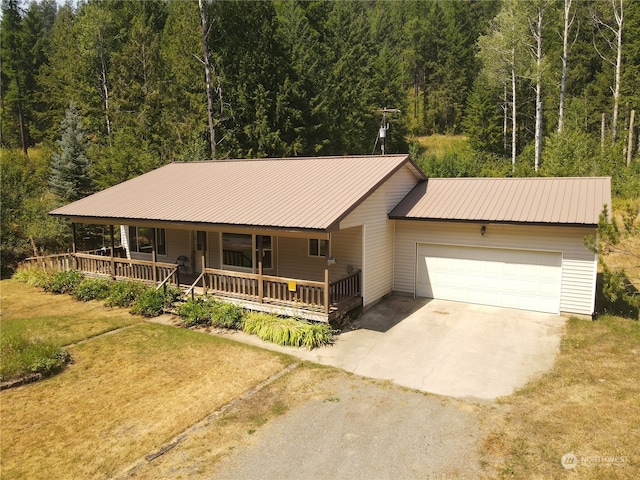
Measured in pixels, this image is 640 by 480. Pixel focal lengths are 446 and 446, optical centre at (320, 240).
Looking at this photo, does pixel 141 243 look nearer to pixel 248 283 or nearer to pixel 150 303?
pixel 150 303

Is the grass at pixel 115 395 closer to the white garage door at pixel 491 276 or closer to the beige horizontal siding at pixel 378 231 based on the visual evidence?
the beige horizontal siding at pixel 378 231

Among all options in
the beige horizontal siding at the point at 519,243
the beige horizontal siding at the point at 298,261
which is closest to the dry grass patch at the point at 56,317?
the beige horizontal siding at the point at 298,261

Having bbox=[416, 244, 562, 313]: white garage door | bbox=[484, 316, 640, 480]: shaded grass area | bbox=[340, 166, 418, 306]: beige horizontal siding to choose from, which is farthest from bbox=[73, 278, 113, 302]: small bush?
bbox=[484, 316, 640, 480]: shaded grass area

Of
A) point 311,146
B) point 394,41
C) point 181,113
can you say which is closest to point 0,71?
point 181,113

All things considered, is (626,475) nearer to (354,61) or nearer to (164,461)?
(164,461)

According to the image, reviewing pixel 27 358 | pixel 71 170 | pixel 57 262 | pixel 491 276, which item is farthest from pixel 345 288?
pixel 71 170

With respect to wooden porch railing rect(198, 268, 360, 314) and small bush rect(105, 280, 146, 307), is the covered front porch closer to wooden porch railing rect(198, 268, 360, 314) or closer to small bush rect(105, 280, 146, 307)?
wooden porch railing rect(198, 268, 360, 314)
